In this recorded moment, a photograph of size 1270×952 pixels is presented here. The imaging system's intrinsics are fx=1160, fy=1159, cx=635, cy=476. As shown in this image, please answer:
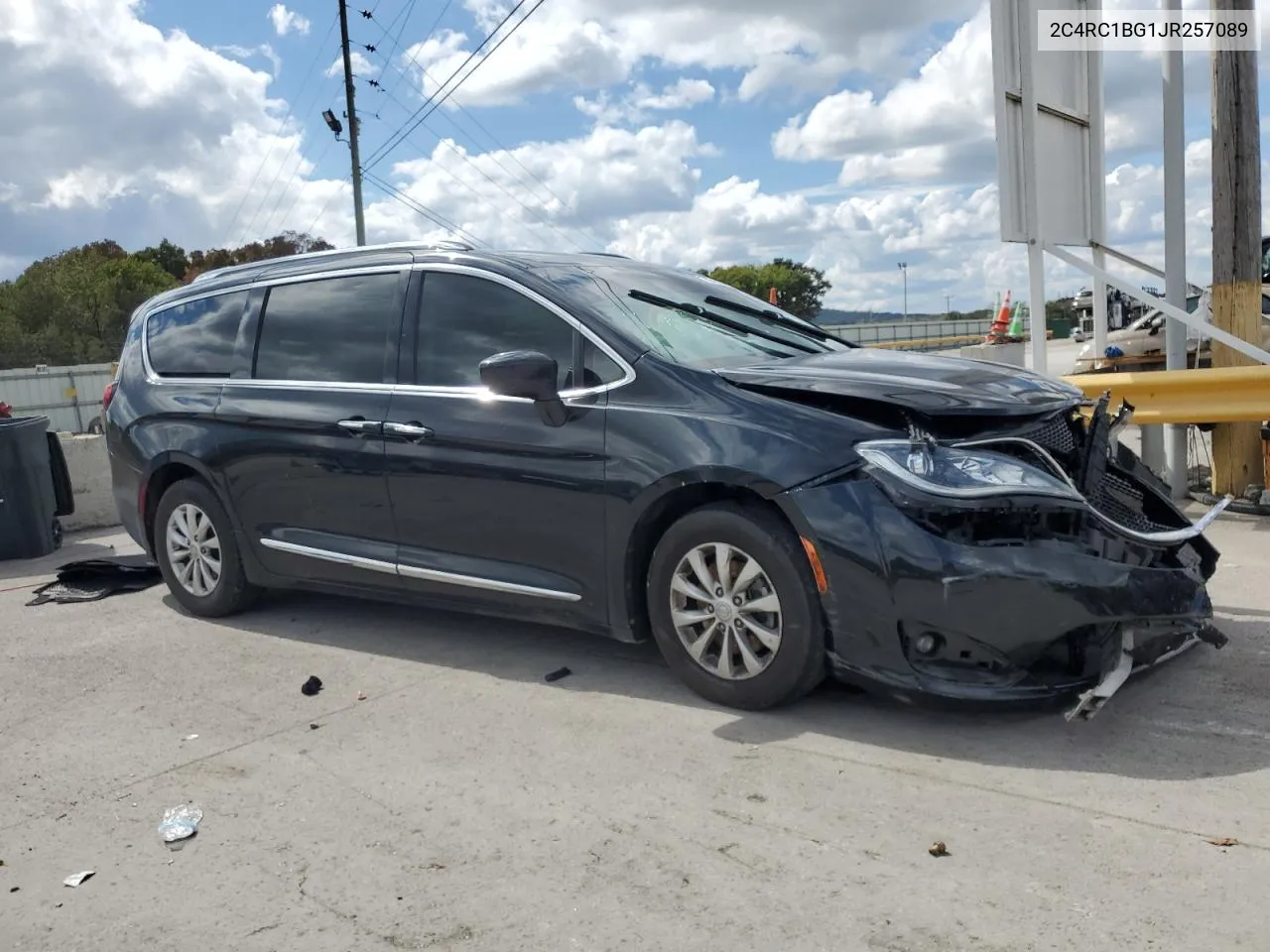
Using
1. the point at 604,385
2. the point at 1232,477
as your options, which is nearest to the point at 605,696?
the point at 604,385

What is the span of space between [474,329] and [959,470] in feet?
7.41

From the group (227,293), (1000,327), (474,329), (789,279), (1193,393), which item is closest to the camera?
(474,329)

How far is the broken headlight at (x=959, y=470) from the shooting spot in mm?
3854

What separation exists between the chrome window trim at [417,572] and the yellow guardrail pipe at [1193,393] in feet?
13.5

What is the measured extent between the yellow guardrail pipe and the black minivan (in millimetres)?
2810

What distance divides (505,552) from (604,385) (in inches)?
33.5

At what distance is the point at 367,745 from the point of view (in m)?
4.31

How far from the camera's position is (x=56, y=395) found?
31.6m

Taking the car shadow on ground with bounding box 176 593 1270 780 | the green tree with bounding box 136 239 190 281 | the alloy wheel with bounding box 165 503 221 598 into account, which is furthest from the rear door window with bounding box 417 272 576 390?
the green tree with bounding box 136 239 190 281

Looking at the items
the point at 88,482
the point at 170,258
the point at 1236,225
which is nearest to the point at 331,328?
the point at 88,482

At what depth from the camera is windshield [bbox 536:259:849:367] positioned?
15.8 ft

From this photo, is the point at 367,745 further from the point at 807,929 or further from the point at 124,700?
the point at 807,929

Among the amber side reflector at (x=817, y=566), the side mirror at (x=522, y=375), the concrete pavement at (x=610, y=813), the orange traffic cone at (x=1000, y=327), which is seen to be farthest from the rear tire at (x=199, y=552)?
the orange traffic cone at (x=1000, y=327)

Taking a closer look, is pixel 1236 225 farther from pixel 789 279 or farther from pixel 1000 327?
pixel 789 279
